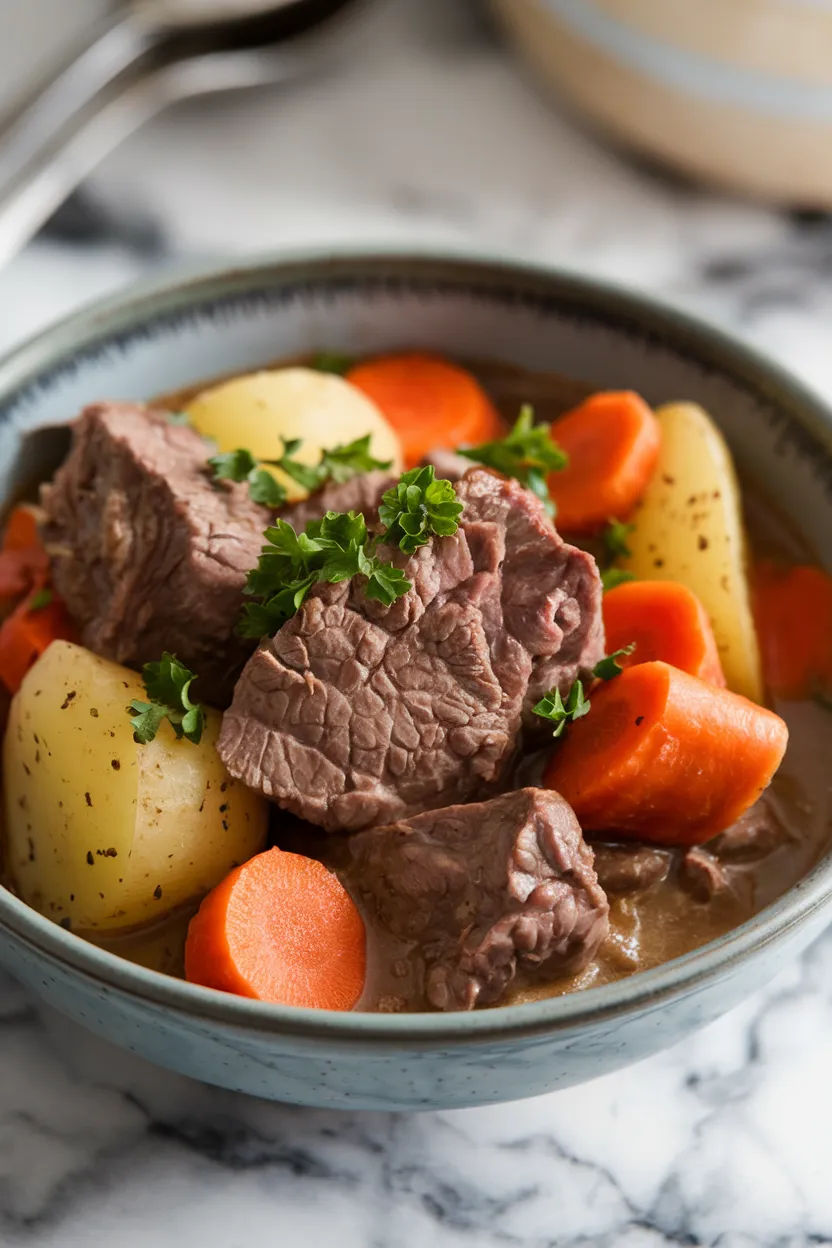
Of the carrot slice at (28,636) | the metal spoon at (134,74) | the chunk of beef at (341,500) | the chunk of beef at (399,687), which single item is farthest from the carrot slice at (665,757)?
the metal spoon at (134,74)

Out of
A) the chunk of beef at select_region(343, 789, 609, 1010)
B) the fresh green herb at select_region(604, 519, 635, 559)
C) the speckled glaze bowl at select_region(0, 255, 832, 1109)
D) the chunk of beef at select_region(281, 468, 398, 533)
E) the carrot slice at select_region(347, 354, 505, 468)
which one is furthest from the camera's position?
the carrot slice at select_region(347, 354, 505, 468)

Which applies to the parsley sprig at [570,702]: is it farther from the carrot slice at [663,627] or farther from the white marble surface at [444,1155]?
the white marble surface at [444,1155]

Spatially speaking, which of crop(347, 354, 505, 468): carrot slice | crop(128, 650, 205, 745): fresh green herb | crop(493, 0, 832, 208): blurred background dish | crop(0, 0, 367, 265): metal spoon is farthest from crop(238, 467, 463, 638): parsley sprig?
crop(493, 0, 832, 208): blurred background dish

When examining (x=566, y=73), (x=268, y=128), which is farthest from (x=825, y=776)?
(x=268, y=128)

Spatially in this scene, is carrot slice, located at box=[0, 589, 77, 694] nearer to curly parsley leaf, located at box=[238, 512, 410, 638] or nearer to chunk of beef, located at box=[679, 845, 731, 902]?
curly parsley leaf, located at box=[238, 512, 410, 638]

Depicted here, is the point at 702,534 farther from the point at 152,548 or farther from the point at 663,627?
the point at 152,548

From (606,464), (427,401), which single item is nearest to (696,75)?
(427,401)
